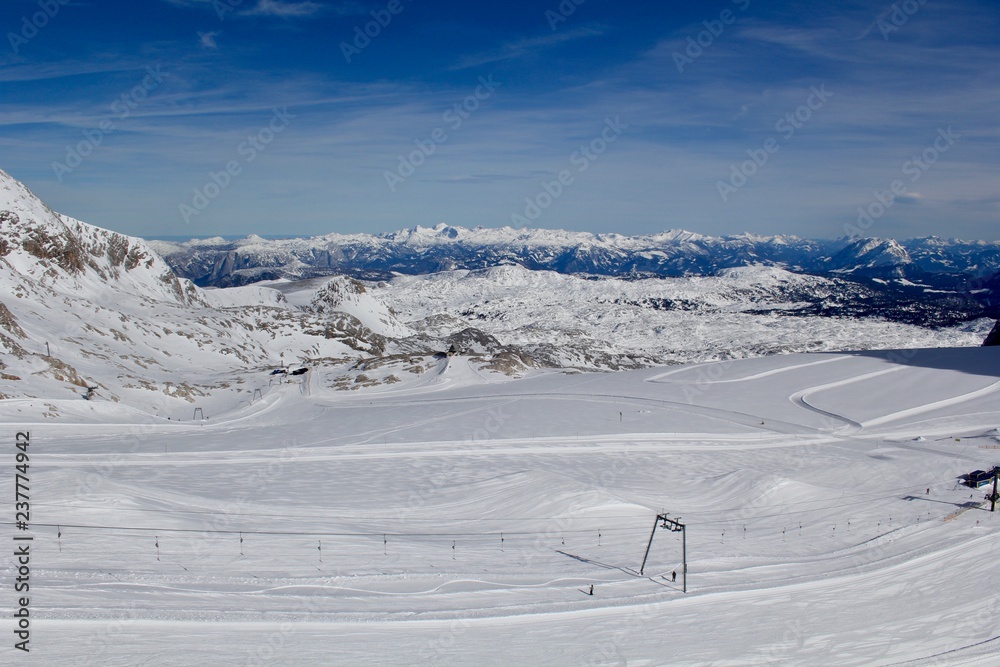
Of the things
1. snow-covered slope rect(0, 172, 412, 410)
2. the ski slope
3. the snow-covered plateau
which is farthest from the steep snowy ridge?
the ski slope

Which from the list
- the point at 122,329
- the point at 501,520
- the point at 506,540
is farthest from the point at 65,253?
the point at 506,540

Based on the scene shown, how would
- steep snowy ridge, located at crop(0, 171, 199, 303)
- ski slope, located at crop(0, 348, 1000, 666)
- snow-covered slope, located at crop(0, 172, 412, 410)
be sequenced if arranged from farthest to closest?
steep snowy ridge, located at crop(0, 171, 199, 303), snow-covered slope, located at crop(0, 172, 412, 410), ski slope, located at crop(0, 348, 1000, 666)

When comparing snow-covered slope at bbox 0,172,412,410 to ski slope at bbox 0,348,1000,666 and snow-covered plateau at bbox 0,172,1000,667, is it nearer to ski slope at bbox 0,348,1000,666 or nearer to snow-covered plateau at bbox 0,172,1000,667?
snow-covered plateau at bbox 0,172,1000,667

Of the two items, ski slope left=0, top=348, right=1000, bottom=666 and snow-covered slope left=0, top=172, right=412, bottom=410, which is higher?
snow-covered slope left=0, top=172, right=412, bottom=410

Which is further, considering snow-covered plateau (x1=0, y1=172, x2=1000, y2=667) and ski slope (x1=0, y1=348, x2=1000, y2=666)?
snow-covered plateau (x1=0, y1=172, x2=1000, y2=667)

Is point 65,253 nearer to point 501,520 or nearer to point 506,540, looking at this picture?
point 501,520

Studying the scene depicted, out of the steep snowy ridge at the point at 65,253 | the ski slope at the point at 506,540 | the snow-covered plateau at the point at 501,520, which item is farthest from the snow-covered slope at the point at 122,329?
the ski slope at the point at 506,540
